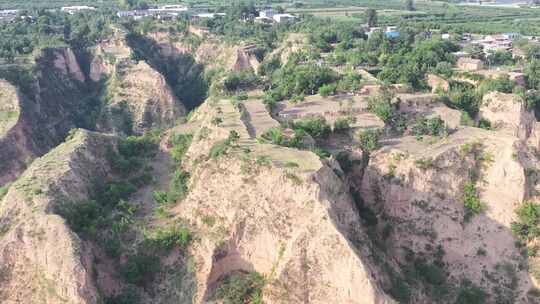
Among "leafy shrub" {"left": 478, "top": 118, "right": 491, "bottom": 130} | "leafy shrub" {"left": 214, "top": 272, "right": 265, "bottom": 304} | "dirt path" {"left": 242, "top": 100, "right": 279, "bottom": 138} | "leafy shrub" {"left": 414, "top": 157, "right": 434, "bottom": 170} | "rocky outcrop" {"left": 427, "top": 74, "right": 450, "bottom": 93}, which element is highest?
"dirt path" {"left": 242, "top": 100, "right": 279, "bottom": 138}

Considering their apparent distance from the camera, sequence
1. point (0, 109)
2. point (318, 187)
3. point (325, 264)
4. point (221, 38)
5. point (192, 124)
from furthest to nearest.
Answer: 1. point (221, 38)
2. point (0, 109)
3. point (192, 124)
4. point (318, 187)
5. point (325, 264)

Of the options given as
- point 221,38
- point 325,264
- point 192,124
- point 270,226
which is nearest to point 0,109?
point 192,124

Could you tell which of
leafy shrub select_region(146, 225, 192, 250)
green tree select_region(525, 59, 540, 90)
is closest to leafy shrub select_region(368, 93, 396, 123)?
green tree select_region(525, 59, 540, 90)

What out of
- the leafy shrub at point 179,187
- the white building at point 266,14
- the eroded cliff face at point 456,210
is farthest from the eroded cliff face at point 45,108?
the white building at point 266,14

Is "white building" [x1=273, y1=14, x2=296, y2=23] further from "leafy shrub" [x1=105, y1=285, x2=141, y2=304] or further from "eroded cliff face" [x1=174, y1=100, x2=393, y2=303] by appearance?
"leafy shrub" [x1=105, y1=285, x2=141, y2=304]

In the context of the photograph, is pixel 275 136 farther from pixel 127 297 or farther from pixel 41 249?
pixel 41 249

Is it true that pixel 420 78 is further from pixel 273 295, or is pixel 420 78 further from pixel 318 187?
pixel 273 295

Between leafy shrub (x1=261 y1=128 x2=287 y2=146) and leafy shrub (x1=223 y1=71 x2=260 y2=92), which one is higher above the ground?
leafy shrub (x1=261 y1=128 x2=287 y2=146)

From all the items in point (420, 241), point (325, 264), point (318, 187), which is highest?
point (318, 187)
